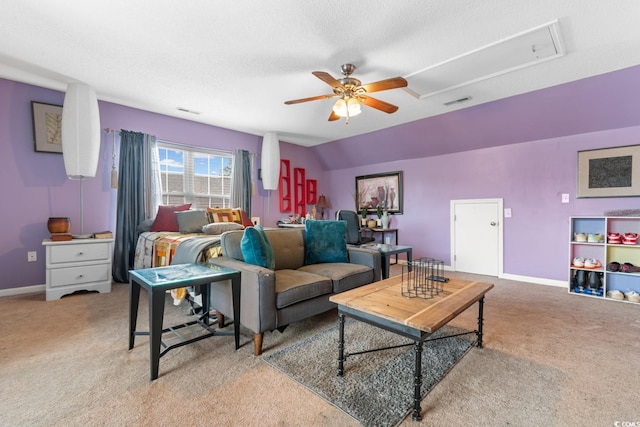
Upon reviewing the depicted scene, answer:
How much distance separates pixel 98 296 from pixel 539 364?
428 centimetres

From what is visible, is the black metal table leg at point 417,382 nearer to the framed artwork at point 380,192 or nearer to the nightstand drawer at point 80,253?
the nightstand drawer at point 80,253

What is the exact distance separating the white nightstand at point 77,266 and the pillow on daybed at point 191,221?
32.2 inches

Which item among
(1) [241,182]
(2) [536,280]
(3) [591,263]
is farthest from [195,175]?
(3) [591,263]

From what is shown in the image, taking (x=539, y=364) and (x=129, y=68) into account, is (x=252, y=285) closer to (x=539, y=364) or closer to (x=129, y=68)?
(x=539, y=364)

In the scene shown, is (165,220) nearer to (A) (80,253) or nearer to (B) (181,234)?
(B) (181,234)

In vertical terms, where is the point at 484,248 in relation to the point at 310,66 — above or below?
below

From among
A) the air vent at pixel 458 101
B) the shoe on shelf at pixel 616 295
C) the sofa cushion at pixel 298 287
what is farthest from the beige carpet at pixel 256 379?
the air vent at pixel 458 101

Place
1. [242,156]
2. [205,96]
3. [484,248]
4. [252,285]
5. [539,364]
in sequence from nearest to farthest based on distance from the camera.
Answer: [539,364] < [252,285] < [205,96] < [484,248] < [242,156]

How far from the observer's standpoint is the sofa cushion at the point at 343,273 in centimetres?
241

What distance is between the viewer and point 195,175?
15.5 feet

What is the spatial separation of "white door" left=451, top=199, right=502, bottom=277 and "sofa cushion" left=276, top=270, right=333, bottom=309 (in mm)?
3256

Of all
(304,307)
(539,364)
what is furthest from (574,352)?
(304,307)

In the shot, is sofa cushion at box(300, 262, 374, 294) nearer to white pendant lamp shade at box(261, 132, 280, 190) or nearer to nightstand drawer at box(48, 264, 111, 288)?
nightstand drawer at box(48, 264, 111, 288)

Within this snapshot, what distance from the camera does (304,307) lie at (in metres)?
2.16
